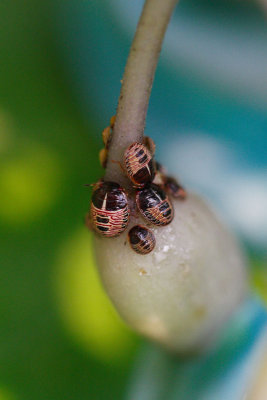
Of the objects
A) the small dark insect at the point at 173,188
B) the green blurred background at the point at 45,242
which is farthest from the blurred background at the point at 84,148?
the small dark insect at the point at 173,188

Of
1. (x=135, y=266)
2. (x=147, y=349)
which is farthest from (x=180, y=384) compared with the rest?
(x=135, y=266)

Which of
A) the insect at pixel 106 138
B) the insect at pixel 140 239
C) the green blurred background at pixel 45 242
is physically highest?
the insect at pixel 106 138

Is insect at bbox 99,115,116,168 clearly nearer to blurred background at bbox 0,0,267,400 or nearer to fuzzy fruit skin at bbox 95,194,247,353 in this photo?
fuzzy fruit skin at bbox 95,194,247,353

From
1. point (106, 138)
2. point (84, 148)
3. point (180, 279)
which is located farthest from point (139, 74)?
point (84, 148)

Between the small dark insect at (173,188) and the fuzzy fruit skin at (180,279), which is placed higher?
the small dark insect at (173,188)

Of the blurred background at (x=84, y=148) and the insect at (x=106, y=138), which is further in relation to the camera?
the blurred background at (x=84, y=148)

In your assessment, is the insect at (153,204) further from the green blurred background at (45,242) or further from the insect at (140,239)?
the green blurred background at (45,242)

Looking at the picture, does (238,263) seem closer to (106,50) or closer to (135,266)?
(135,266)
